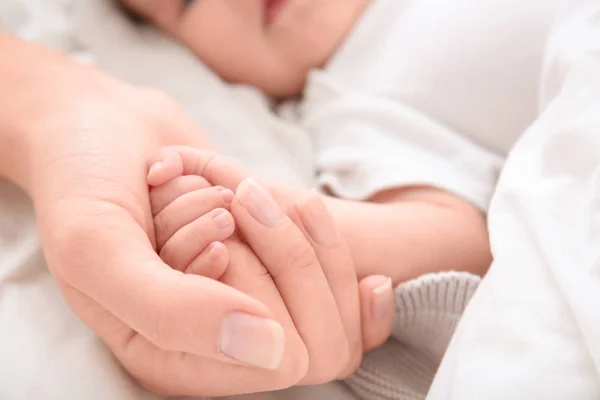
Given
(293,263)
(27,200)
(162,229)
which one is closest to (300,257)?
(293,263)

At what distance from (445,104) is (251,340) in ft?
1.45

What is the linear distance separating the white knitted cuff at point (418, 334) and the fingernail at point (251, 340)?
0.62ft

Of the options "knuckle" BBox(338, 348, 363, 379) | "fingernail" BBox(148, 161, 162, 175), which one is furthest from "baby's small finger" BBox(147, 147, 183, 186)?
"knuckle" BBox(338, 348, 363, 379)

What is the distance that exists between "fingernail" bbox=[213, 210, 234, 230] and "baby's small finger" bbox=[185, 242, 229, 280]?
0.05ft

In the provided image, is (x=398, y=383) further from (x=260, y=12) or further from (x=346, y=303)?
(x=260, y=12)

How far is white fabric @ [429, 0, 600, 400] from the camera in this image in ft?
1.23

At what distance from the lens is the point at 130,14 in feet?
2.78

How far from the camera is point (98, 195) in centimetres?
41

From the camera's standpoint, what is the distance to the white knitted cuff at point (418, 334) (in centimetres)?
51

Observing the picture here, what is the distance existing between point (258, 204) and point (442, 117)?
0.34m

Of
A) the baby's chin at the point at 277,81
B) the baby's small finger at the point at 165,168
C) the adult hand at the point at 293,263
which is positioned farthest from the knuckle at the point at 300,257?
the baby's chin at the point at 277,81

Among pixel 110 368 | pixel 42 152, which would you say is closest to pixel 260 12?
pixel 42 152

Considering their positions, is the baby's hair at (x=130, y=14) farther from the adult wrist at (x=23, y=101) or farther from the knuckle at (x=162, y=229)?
the knuckle at (x=162, y=229)

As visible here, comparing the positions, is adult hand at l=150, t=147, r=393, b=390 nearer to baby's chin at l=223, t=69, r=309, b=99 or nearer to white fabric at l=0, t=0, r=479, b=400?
white fabric at l=0, t=0, r=479, b=400
